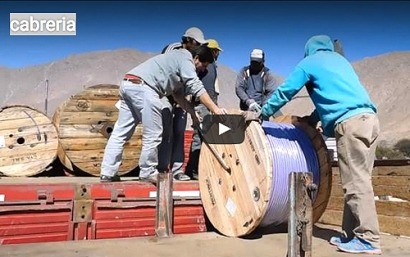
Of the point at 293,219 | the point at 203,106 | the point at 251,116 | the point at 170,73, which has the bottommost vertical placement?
the point at 293,219

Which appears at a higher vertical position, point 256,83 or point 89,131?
point 256,83

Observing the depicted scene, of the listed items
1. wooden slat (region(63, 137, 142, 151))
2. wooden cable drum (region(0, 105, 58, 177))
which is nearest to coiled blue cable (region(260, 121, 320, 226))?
wooden slat (region(63, 137, 142, 151))

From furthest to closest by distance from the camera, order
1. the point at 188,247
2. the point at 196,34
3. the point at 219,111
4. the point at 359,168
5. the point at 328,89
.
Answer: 1. the point at 196,34
2. the point at 219,111
3. the point at 328,89
4. the point at 359,168
5. the point at 188,247

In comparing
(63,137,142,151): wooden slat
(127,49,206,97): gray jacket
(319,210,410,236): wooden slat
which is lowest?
(319,210,410,236): wooden slat

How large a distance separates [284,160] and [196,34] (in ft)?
5.66

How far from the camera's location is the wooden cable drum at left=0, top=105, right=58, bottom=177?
6.81 meters

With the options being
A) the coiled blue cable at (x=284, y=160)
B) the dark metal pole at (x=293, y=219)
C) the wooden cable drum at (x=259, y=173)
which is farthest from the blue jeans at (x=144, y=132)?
the dark metal pole at (x=293, y=219)

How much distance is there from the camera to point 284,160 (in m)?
4.81

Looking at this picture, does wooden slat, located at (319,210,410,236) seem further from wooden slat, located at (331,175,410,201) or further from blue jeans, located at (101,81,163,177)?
blue jeans, located at (101,81,163,177)

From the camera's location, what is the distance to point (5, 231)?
434 cm

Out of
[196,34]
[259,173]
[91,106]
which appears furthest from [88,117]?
[259,173]

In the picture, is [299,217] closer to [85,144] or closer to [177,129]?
[177,129]

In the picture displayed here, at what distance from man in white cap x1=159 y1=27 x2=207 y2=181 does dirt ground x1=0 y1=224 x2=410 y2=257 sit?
1.22 m

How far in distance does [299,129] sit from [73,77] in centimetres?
7028
